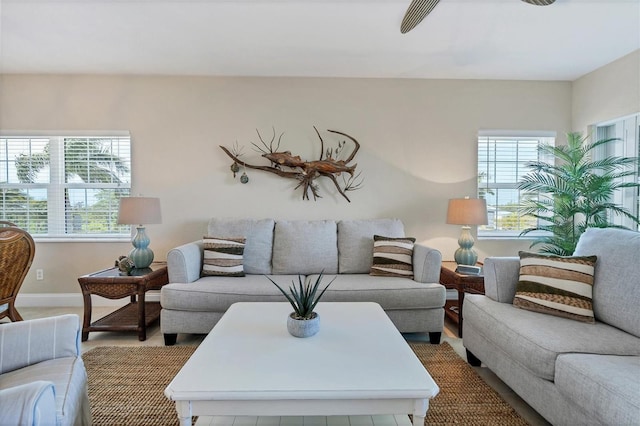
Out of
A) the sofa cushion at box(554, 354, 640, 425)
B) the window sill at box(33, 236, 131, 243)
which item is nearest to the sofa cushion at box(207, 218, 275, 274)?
the window sill at box(33, 236, 131, 243)

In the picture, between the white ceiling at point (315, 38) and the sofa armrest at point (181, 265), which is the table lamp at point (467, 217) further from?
the sofa armrest at point (181, 265)

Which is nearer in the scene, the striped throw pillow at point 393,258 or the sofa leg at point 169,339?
the sofa leg at point 169,339

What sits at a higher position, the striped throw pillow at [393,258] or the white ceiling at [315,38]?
the white ceiling at [315,38]

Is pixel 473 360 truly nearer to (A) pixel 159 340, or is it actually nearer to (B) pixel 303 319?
(B) pixel 303 319

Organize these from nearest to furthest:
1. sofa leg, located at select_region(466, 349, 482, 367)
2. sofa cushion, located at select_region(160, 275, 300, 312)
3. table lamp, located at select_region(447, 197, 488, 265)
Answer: sofa leg, located at select_region(466, 349, 482, 367) → sofa cushion, located at select_region(160, 275, 300, 312) → table lamp, located at select_region(447, 197, 488, 265)

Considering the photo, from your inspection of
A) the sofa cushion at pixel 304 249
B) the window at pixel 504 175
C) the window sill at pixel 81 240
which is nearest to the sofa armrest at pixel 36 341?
the sofa cushion at pixel 304 249

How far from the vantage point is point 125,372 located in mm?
2012

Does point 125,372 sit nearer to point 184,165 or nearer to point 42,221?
point 184,165

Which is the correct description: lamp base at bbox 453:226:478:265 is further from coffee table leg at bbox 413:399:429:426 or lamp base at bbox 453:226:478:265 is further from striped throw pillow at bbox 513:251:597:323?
coffee table leg at bbox 413:399:429:426

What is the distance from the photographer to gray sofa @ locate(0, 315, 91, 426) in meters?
1.10

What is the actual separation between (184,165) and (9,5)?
65.1 inches

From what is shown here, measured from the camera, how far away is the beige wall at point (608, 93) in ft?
8.96

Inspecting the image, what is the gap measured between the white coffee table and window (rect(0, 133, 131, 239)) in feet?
8.67

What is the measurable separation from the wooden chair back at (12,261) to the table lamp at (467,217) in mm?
3327
